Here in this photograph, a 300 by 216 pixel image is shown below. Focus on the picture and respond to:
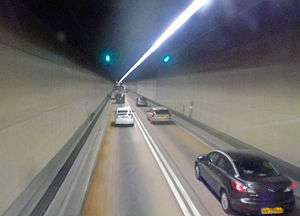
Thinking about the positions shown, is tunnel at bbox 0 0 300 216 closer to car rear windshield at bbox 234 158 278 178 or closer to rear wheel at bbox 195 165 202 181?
rear wheel at bbox 195 165 202 181

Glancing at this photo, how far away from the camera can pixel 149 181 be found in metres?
13.9

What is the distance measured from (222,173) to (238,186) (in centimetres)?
111

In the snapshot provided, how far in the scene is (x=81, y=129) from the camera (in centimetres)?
2616

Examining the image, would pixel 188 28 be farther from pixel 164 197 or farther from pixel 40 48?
pixel 164 197

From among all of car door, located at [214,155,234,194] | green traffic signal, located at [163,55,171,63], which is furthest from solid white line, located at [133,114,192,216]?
green traffic signal, located at [163,55,171,63]

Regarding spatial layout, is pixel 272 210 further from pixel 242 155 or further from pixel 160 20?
pixel 160 20

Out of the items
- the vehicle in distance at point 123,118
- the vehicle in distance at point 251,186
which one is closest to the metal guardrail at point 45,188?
the vehicle in distance at point 251,186

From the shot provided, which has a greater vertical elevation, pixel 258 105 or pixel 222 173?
pixel 258 105

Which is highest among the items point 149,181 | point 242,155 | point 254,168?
point 242,155

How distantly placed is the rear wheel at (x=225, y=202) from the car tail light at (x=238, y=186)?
A: 0.36 meters

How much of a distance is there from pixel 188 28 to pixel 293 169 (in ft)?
29.1

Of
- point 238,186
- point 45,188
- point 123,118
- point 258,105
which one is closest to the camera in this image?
point 238,186

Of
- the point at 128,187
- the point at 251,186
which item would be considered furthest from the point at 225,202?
the point at 128,187

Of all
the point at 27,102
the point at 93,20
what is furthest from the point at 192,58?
the point at 27,102
